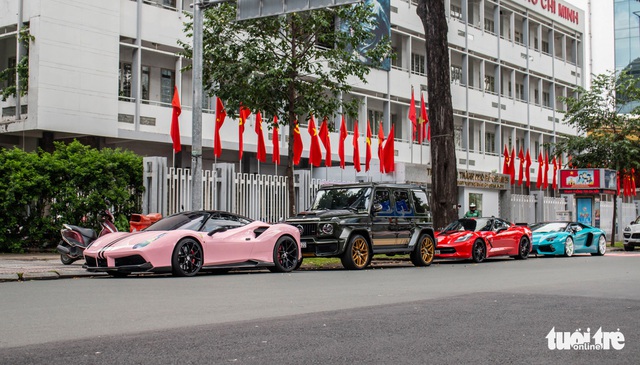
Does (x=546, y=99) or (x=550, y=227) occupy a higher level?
(x=546, y=99)

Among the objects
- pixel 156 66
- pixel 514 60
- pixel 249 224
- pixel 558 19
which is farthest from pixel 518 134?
pixel 249 224

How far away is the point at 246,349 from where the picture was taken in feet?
23.0

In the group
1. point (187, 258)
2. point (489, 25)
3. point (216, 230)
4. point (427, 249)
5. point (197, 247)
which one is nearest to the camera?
point (187, 258)

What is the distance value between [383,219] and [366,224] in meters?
0.67

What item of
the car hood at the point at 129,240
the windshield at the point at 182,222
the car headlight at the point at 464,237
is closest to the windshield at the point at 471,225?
the car headlight at the point at 464,237

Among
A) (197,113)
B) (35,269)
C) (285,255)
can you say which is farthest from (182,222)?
(197,113)

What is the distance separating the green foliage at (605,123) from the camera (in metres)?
42.7

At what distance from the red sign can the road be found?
2603cm

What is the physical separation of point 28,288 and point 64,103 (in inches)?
638

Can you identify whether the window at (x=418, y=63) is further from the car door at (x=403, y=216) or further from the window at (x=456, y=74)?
the car door at (x=403, y=216)

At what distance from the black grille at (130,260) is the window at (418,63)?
34601 mm

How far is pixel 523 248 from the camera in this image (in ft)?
88.2

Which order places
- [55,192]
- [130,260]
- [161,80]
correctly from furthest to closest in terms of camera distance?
[161,80], [55,192], [130,260]

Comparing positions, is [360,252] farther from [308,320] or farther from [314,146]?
[314,146]
